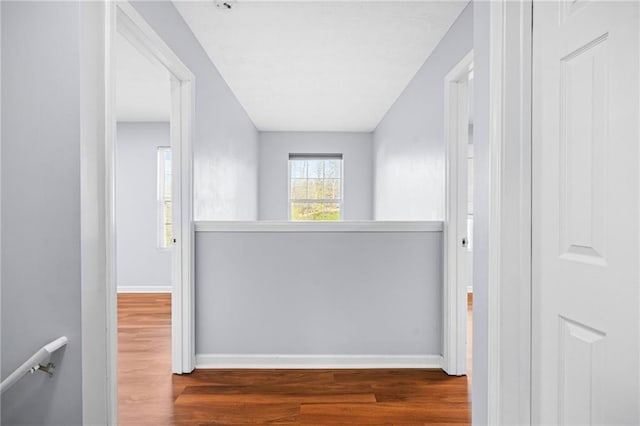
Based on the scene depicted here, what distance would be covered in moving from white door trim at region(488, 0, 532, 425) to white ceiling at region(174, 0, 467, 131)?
1.37 meters

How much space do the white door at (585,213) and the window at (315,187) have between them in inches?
218

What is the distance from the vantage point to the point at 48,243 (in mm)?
1317

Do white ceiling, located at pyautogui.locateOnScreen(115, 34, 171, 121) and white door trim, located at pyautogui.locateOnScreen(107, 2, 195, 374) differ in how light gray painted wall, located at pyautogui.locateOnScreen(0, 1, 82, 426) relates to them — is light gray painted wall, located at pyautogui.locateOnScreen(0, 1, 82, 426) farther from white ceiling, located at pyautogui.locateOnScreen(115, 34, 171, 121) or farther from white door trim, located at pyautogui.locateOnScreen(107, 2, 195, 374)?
white ceiling, located at pyautogui.locateOnScreen(115, 34, 171, 121)

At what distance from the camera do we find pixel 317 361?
2.71 m

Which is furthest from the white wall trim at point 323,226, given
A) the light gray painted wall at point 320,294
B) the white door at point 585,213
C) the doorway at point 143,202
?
the doorway at point 143,202

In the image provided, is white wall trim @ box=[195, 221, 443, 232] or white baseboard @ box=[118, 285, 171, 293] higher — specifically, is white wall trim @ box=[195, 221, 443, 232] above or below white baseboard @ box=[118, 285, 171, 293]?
above

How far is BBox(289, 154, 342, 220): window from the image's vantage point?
6.74 metres

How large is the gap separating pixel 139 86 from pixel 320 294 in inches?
118

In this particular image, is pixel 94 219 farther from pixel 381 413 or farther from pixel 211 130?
pixel 211 130

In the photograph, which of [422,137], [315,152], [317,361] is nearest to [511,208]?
[317,361]

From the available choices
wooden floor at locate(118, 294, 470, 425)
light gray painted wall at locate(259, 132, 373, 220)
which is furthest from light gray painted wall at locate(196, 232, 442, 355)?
light gray painted wall at locate(259, 132, 373, 220)

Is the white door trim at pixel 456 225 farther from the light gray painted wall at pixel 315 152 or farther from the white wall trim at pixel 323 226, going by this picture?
the light gray painted wall at pixel 315 152

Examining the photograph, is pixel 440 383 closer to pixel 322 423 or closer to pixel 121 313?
pixel 322 423

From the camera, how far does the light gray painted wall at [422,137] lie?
2678mm
